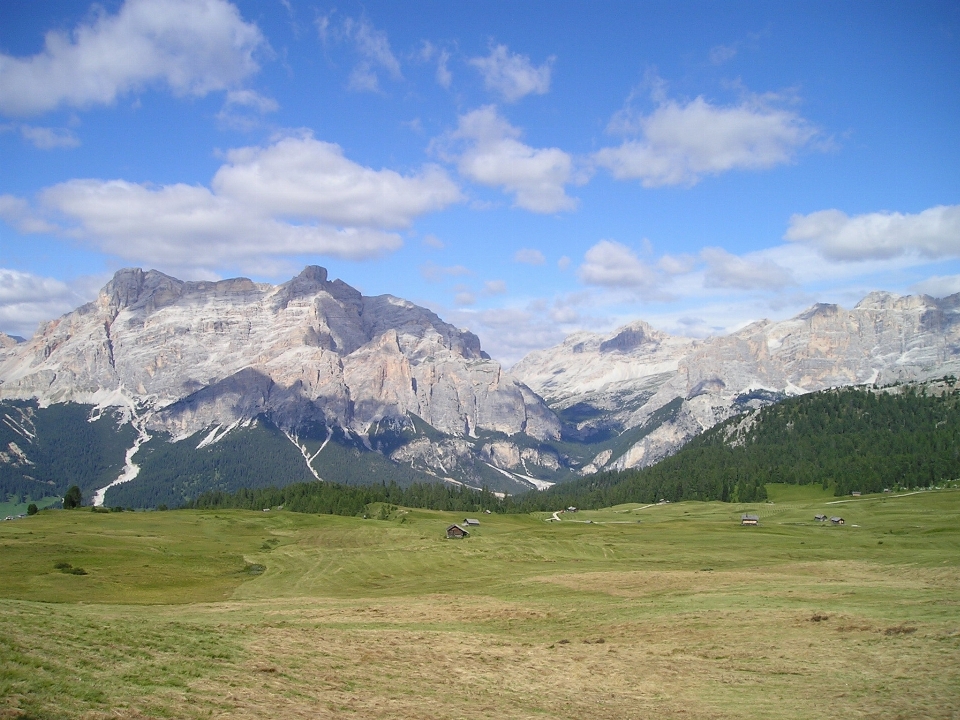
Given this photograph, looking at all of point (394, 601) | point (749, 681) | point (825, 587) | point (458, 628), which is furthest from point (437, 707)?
point (825, 587)

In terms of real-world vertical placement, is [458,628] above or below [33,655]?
below

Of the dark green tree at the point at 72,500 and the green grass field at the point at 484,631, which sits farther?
the dark green tree at the point at 72,500

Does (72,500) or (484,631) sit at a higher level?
(484,631)

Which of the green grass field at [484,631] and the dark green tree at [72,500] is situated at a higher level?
the green grass field at [484,631]

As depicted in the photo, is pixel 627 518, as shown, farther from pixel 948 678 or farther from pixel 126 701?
pixel 126 701

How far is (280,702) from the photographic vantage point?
93.1ft

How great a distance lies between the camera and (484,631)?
47.8 m

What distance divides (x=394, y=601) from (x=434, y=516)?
13109 centimetres

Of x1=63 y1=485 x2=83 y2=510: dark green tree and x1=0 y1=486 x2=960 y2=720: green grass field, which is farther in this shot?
x1=63 y1=485 x2=83 y2=510: dark green tree

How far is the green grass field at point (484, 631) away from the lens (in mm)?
29156

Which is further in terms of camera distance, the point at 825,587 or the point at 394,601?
the point at 394,601

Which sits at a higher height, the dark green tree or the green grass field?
the green grass field

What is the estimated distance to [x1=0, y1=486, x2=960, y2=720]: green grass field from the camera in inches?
1148

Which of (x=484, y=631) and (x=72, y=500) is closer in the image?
(x=484, y=631)
